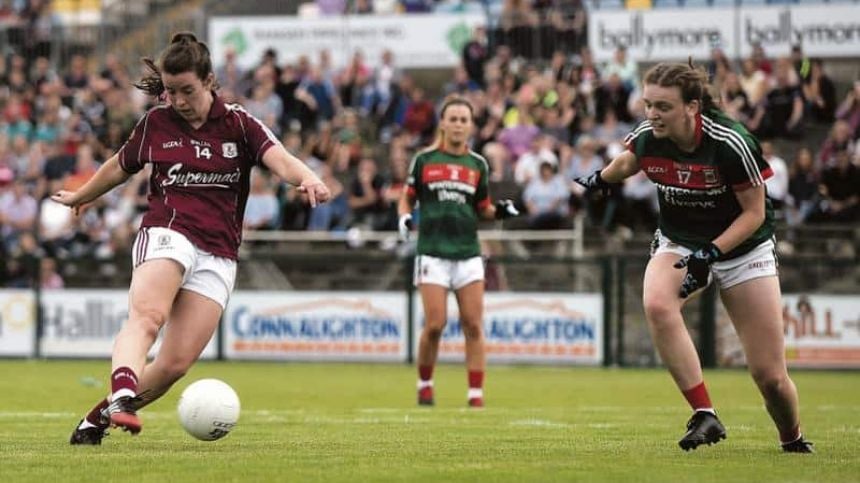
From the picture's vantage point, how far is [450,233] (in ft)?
49.5

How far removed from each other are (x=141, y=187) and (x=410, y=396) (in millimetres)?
11725

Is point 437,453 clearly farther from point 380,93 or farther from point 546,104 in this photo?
point 380,93

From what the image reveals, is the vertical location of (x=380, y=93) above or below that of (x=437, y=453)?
above

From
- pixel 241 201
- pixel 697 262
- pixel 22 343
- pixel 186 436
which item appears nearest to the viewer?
pixel 697 262

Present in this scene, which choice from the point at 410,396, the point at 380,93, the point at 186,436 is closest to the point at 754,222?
the point at 186,436

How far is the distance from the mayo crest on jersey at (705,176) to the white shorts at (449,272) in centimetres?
563

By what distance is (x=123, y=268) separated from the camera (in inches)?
953

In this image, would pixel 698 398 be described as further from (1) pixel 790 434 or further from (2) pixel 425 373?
(2) pixel 425 373

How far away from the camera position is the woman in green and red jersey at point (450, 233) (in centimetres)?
1495

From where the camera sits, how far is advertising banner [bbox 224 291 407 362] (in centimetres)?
2306

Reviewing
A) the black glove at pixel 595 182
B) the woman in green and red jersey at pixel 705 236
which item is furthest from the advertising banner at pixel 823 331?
the woman in green and red jersey at pixel 705 236

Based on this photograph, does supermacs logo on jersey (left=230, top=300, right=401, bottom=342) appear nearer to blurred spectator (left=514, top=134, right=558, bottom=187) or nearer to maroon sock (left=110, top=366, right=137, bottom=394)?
blurred spectator (left=514, top=134, right=558, bottom=187)

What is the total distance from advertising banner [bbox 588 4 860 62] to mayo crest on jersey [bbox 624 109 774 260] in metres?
17.2

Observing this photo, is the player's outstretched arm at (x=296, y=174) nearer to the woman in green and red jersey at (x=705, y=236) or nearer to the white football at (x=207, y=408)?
the white football at (x=207, y=408)
